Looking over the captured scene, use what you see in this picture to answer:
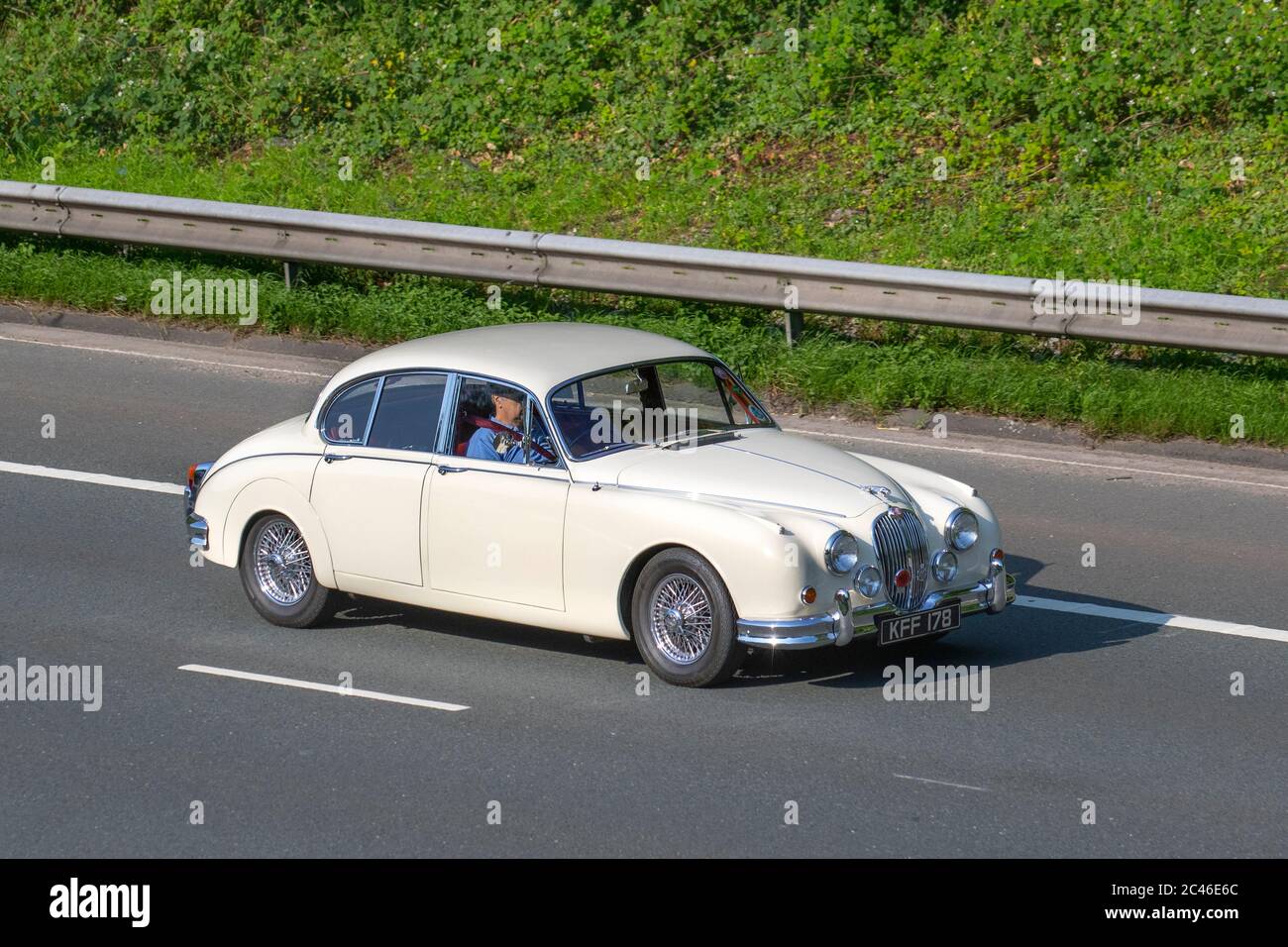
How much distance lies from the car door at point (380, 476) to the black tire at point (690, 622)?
1374 mm

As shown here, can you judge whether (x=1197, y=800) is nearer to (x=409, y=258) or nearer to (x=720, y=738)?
(x=720, y=738)

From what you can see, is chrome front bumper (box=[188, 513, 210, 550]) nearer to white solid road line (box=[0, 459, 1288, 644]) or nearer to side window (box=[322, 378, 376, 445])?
side window (box=[322, 378, 376, 445])

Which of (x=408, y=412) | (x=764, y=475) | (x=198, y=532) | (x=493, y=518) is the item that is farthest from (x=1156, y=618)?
(x=198, y=532)

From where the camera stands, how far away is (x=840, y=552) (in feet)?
27.6

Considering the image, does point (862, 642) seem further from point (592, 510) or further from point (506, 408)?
point (506, 408)

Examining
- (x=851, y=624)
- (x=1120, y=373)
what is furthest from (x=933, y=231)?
(x=851, y=624)

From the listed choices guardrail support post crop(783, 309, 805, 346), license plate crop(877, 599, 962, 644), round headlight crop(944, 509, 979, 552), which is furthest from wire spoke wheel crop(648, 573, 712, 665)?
guardrail support post crop(783, 309, 805, 346)

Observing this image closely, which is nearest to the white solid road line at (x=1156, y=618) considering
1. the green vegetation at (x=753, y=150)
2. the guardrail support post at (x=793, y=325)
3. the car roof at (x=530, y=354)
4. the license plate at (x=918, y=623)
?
the license plate at (x=918, y=623)

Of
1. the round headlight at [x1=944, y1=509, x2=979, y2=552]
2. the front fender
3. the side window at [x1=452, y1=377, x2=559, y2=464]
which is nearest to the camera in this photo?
the round headlight at [x1=944, y1=509, x2=979, y2=552]

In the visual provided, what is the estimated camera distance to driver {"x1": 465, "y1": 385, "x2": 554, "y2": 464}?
364 inches

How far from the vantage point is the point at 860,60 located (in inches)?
750

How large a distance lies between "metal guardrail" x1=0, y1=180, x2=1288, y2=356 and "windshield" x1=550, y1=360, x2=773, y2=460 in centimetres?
459
